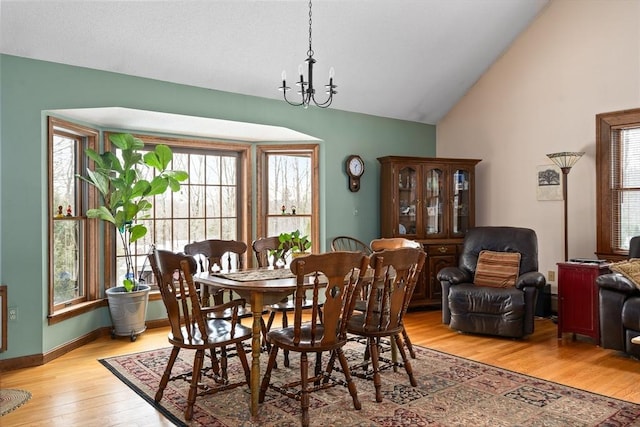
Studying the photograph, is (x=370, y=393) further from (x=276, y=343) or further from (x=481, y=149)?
(x=481, y=149)

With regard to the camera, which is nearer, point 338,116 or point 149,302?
point 149,302

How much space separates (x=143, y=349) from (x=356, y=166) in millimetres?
3204

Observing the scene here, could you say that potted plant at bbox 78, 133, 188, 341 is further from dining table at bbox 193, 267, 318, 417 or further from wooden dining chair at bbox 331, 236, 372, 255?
wooden dining chair at bbox 331, 236, 372, 255

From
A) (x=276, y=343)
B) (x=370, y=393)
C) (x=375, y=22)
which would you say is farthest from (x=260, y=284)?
(x=375, y=22)

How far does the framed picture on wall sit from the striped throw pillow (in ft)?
3.68

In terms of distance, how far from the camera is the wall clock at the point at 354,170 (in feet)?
19.9

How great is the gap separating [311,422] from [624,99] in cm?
453

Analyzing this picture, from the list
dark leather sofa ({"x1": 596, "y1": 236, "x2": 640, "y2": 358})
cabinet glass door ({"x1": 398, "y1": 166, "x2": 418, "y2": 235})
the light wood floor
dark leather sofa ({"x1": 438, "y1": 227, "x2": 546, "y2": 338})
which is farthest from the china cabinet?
dark leather sofa ({"x1": 596, "y1": 236, "x2": 640, "y2": 358})

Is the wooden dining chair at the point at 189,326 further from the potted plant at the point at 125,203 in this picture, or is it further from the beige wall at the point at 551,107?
the beige wall at the point at 551,107

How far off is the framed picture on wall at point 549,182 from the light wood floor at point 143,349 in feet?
4.91

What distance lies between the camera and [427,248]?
6039mm

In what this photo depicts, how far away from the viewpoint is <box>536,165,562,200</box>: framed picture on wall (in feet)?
18.6

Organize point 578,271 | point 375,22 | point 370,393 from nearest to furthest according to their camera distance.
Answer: point 370,393
point 578,271
point 375,22

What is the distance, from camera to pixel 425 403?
10.2 feet
